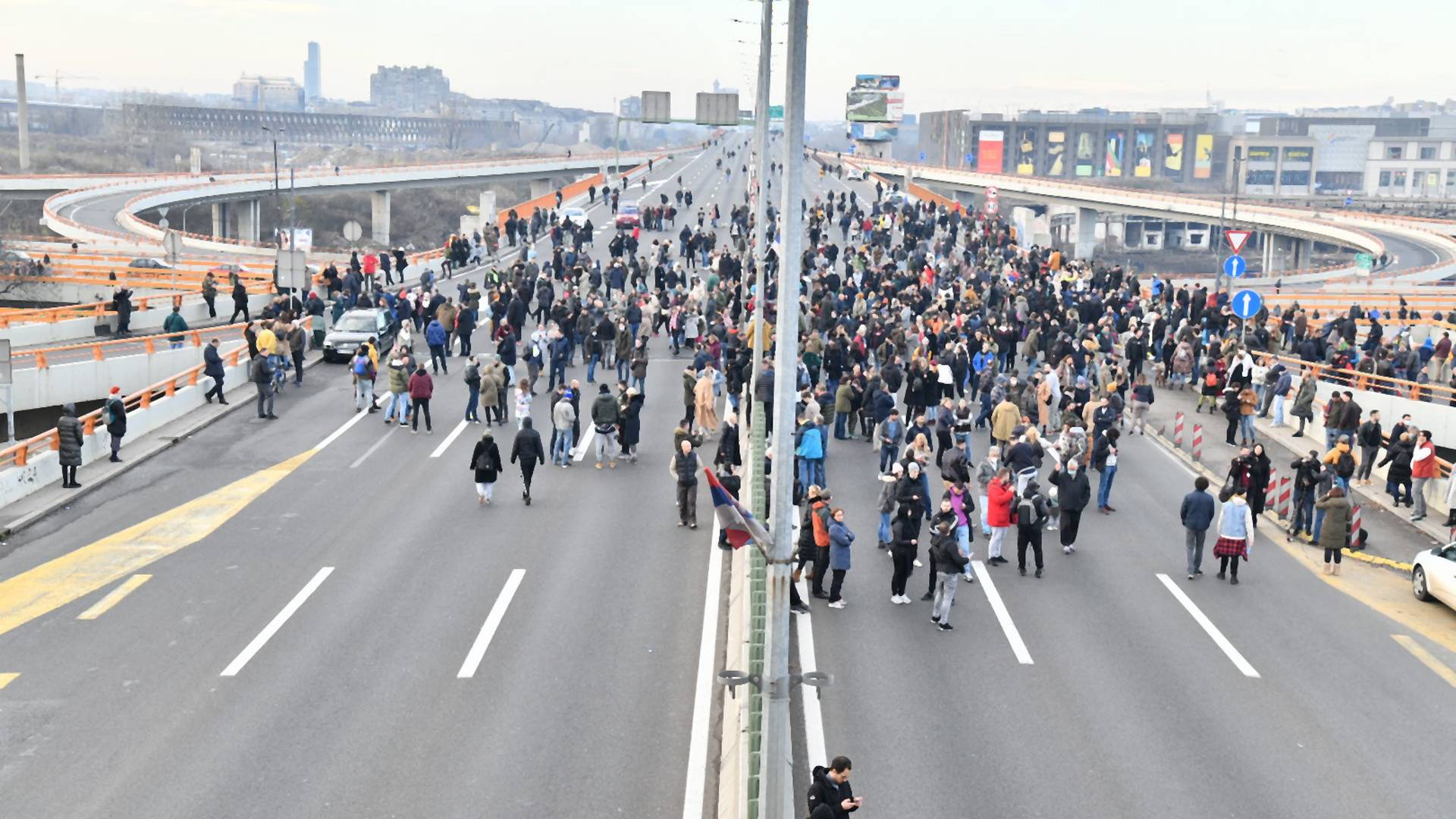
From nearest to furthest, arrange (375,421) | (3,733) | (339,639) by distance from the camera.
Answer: (3,733) < (339,639) < (375,421)

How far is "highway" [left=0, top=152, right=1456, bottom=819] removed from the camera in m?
13.5

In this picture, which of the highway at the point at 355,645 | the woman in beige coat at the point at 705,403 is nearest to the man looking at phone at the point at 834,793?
the highway at the point at 355,645

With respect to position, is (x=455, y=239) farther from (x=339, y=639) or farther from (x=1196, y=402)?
(x=339, y=639)

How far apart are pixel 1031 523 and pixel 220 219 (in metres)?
102

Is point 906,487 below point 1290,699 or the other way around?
the other way around

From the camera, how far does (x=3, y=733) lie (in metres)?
14.5

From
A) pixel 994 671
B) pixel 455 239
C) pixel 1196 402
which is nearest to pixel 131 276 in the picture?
pixel 455 239

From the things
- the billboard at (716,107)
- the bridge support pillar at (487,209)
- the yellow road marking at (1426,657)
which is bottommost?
the yellow road marking at (1426,657)

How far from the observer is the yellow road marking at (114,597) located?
717 inches

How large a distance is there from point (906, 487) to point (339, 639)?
292 inches

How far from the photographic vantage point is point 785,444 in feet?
36.8

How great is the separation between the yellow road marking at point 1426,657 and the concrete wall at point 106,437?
2038cm

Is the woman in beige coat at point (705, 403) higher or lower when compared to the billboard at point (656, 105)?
lower

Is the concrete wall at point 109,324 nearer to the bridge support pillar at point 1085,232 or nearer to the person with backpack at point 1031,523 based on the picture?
the person with backpack at point 1031,523
